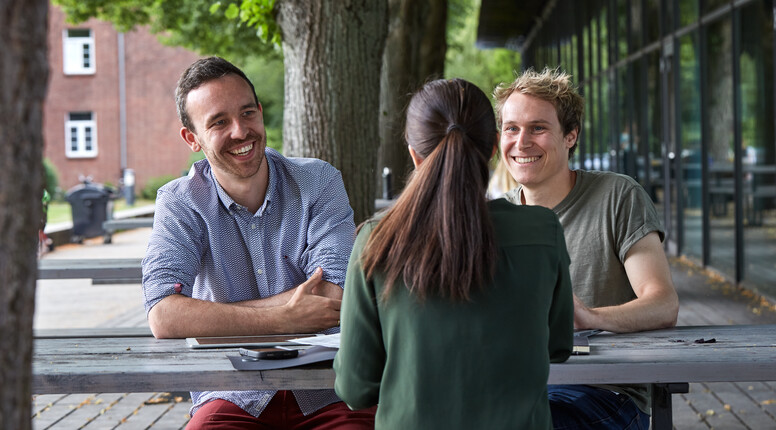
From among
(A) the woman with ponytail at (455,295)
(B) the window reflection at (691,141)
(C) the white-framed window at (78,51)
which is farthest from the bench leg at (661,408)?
(C) the white-framed window at (78,51)

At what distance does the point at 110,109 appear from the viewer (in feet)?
121

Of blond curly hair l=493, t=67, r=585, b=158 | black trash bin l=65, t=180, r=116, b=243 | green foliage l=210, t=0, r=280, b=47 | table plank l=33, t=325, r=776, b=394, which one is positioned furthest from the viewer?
black trash bin l=65, t=180, r=116, b=243

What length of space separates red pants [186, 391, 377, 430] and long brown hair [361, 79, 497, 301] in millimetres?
928

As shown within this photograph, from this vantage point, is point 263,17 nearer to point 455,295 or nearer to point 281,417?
point 281,417

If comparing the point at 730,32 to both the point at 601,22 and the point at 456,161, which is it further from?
the point at 456,161

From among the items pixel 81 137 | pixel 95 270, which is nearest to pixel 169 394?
pixel 95 270

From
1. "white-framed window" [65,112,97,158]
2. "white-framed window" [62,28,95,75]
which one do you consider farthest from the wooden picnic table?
"white-framed window" [62,28,95,75]

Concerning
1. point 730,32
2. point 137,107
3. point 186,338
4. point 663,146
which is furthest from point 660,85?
point 137,107

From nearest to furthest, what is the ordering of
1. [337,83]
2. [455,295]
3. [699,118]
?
[455,295] < [337,83] < [699,118]

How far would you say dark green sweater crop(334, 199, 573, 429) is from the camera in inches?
80.9

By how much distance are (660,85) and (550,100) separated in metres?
10.8

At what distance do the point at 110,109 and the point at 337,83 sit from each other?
33.2m

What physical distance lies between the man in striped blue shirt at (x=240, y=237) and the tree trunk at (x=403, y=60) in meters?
6.62

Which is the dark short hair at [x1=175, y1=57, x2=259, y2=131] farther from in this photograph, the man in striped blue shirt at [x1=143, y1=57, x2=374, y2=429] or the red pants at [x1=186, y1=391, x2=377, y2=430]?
the red pants at [x1=186, y1=391, x2=377, y2=430]
